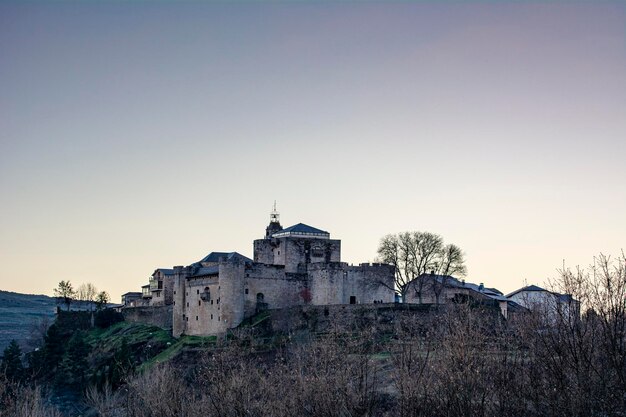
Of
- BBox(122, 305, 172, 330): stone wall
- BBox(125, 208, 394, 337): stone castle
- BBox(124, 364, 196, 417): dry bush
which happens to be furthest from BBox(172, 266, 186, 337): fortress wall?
BBox(124, 364, 196, 417): dry bush

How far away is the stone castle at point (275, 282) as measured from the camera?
78438 millimetres

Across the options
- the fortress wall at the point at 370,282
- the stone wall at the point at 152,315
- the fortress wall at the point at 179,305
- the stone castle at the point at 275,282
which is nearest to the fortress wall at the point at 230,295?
the stone castle at the point at 275,282

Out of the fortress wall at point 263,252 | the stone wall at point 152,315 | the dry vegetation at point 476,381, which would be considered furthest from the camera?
the stone wall at point 152,315

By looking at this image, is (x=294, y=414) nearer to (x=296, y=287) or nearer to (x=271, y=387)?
(x=271, y=387)

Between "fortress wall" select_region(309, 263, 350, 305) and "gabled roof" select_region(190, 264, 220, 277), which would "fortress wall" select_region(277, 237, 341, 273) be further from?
"gabled roof" select_region(190, 264, 220, 277)

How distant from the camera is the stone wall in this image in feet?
308

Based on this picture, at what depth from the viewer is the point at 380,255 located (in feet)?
280

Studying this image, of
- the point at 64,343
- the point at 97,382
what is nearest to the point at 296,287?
the point at 97,382

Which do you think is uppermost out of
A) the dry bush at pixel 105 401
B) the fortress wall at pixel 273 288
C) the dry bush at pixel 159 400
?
the fortress wall at pixel 273 288

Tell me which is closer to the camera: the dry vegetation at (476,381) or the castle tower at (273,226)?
the dry vegetation at (476,381)

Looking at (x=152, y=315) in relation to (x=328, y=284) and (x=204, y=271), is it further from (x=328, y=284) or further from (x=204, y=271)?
(x=328, y=284)

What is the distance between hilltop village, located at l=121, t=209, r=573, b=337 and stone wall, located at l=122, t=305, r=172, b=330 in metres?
9.34

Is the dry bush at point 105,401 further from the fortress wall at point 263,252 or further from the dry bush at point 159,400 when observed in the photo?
the fortress wall at point 263,252

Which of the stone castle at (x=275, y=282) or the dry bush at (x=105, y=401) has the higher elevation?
the stone castle at (x=275, y=282)
